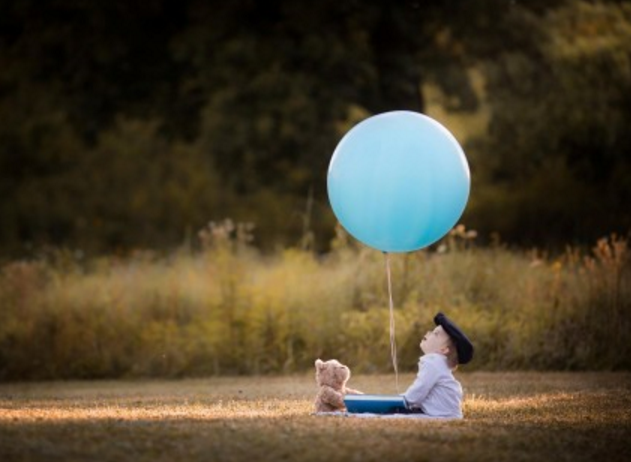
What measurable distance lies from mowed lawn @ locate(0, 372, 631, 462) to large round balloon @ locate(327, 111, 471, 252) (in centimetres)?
156

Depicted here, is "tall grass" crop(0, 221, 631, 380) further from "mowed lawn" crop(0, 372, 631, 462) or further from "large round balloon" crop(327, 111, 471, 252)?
"large round balloon" crop(327, 111, 471, 252)

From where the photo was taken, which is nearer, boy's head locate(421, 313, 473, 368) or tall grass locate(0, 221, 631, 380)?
boy's head locate(421, 313, 473, 368)

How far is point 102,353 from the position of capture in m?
14.6

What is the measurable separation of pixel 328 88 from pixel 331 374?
14549 millimetres

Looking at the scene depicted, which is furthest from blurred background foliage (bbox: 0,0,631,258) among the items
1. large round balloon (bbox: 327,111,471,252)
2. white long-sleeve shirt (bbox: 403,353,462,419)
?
white long-sleeve shirt (bbox: 403,353,462,419)

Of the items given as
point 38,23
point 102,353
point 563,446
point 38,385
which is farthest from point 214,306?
point 38,23

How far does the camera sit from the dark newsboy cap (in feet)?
29.1

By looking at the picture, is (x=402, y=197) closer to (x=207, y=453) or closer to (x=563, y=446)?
(x=563, y=446)

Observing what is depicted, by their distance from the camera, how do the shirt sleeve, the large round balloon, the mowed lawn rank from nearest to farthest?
the mowed lawn, the shirt sleeve, the large round balloon

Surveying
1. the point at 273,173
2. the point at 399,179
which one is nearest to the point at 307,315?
the point at 399,179

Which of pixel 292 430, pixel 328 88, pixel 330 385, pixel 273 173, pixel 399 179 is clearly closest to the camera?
pixel 292 430

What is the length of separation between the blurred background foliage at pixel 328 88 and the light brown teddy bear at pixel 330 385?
1400cm

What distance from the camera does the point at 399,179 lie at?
32.0ft

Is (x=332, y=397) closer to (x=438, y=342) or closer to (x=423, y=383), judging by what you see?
(x=423, y=383)
